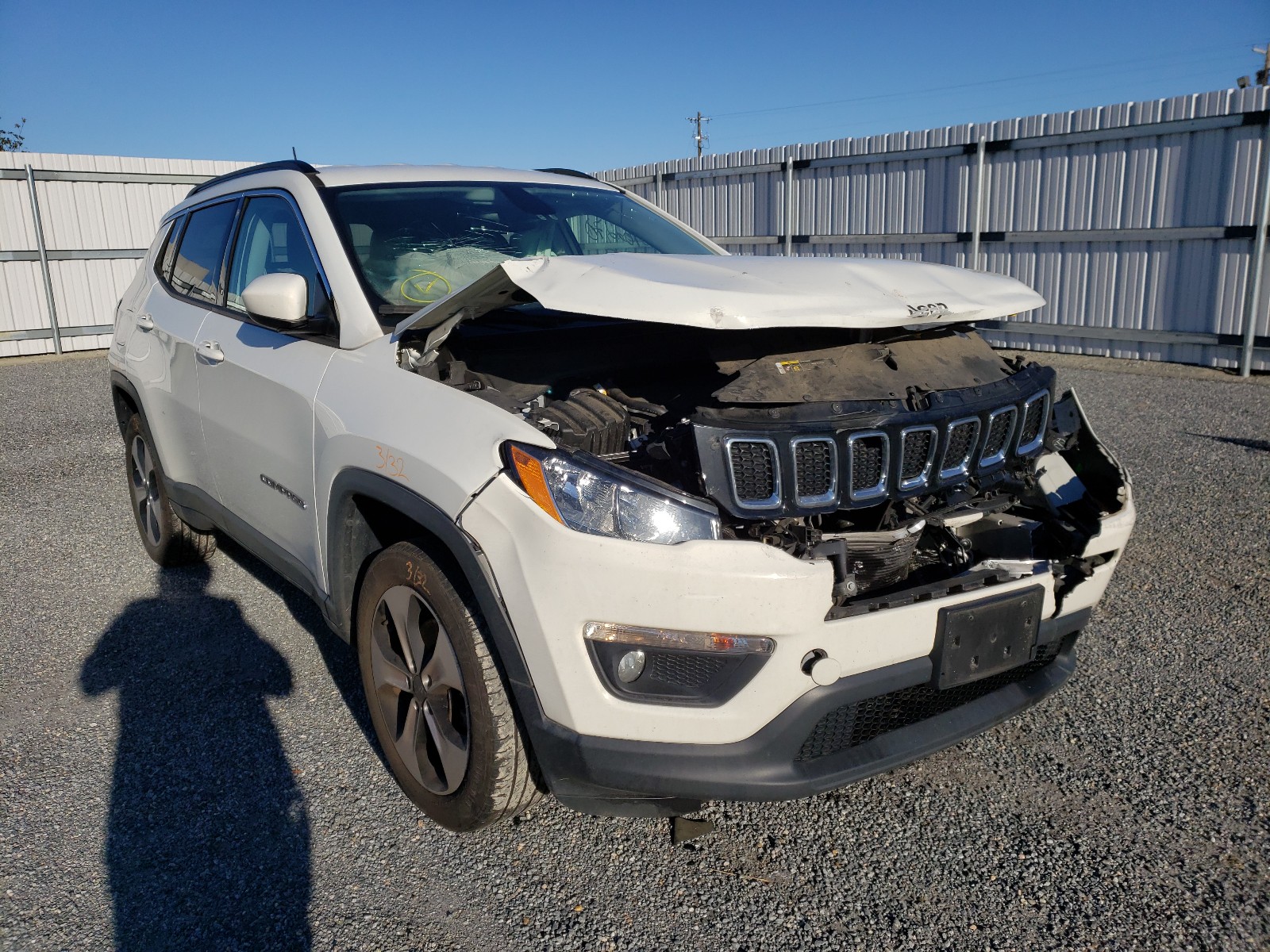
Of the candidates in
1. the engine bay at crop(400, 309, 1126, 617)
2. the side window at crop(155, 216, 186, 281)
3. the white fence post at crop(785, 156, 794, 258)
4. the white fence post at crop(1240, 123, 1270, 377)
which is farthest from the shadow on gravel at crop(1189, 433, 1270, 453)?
the white fence post at crop(785, 156, 794, 258)

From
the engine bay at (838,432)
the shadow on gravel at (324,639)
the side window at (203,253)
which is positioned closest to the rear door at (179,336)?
the side window at (203,253)

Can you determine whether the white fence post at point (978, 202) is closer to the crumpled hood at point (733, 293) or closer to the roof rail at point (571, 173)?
the roof rail at point (571, 173)

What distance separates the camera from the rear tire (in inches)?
188

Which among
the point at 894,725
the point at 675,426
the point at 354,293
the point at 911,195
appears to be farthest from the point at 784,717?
the point at 911,195

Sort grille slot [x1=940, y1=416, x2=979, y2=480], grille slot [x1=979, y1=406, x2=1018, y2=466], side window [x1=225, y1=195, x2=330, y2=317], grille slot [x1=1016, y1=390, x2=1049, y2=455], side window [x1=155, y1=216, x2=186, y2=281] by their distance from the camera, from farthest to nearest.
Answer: side window [x1=155, y1=216, x2=186, y2=281] < side window [x1=225, y1=195, x2=330, y2=317] < grille slot [x1=1016, y1=390, x2=1049, y2=455] < grille slot [x1=979, y1=406, x2=1018, y2=466] < grille slot [x1=940, y1=416, x2=979, y2=480]

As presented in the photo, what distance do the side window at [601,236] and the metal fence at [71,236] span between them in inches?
514

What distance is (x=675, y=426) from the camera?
249cm

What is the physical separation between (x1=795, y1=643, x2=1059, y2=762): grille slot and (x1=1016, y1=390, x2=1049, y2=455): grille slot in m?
0.69

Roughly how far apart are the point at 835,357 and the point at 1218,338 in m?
10.1

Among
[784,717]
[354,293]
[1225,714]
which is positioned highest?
[354,293]

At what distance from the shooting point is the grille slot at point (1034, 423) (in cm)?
286

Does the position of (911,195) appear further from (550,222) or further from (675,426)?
(675,426)

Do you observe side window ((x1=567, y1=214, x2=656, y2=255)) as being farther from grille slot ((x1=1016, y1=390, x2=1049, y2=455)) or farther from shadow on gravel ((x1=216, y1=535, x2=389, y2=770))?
shadow on gravel ((x1=216, y1=535, x2=389, y2=770))

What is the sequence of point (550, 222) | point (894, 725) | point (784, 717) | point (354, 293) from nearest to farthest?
point (784, 717)
point (894, 725)
point (354, 293)
point (550, 222)
